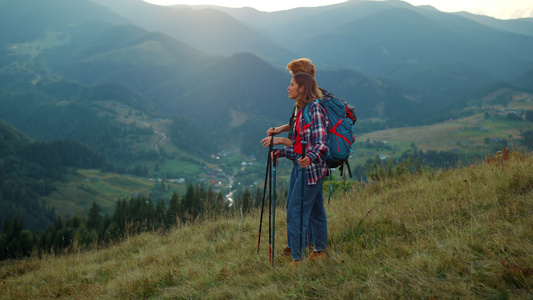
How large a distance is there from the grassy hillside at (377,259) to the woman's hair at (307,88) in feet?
6.36

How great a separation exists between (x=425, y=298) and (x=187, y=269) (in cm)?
331

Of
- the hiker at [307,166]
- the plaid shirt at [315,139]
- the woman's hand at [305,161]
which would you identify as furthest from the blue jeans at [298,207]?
the woman's hand at [305,161]

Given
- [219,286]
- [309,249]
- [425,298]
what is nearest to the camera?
[425,298]

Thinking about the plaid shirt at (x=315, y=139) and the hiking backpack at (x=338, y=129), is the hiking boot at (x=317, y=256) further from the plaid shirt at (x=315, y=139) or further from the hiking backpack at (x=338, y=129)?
the hiking backpack at (x=338, y=129)

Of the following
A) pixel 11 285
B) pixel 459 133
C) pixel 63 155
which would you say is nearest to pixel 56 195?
pixel 63 155

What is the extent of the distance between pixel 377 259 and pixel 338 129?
155 centimetres

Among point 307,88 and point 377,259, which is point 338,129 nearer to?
point 307,88

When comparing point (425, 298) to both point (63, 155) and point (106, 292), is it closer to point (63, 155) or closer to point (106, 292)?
point (106, 292)

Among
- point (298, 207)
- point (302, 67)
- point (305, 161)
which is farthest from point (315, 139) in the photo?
point (302, 67)

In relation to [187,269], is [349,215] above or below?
above

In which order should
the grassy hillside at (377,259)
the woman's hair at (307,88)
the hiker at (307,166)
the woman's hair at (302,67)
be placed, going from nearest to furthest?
the grassy hillside at (377,259) → the hiker at (307,166) → the woman's hair at (307,88) → the woman's hair at (302,67)

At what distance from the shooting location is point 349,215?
19.2 feet

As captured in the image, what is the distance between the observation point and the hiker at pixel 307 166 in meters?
3.82

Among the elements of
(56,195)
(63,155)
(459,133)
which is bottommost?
(56,195)
